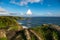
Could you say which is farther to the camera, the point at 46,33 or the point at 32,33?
the point at 46,33

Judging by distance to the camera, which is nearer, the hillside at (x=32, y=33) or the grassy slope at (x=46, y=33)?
the hillside at (x=32, y=33)

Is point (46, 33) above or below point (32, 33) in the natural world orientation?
below

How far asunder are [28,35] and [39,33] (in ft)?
3.07

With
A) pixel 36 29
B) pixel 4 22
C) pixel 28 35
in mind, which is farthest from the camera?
pixel 4 22

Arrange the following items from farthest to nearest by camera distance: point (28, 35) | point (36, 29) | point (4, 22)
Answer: point (4, 22), point (36, 29), point (28, 35)

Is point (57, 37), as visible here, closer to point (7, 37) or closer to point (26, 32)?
point (26, 32)

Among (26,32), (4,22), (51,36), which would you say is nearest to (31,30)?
(26,32)

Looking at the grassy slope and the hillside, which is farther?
the grassy slope

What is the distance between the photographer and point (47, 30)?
1306 cm

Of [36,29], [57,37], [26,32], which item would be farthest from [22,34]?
[57,37]

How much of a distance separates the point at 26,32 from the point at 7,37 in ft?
4.17

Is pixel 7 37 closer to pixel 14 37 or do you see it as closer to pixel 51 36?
pixel 14 37

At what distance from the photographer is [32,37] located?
12297 millimetres

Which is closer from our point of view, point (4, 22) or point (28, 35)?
point (28, 35)
